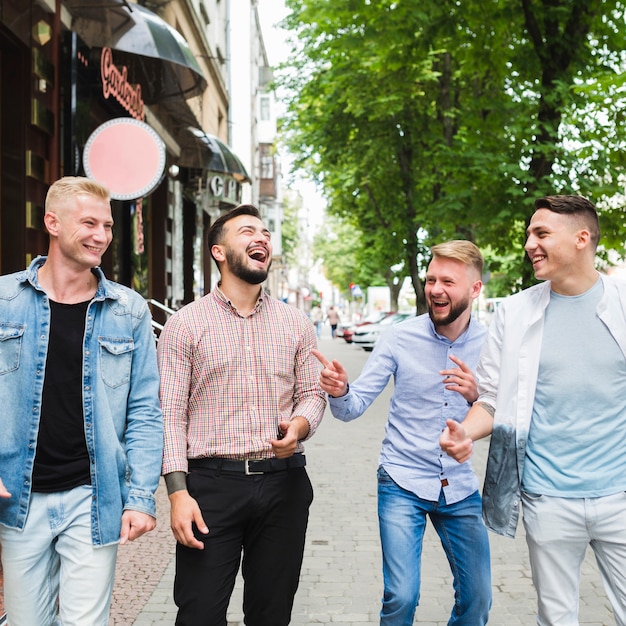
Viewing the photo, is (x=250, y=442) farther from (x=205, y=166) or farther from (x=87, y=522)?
(x=205, y=166)

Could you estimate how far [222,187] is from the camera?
629 inches

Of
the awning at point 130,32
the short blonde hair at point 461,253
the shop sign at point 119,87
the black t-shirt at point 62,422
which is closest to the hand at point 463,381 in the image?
the short blonde hair at point 461,253

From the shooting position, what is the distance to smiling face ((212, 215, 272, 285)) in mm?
3182

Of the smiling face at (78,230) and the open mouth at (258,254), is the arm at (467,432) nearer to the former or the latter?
the open mouth at (258,254)

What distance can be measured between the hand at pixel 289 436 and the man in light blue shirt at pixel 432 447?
269 mm

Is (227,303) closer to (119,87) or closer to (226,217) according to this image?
(226,217)

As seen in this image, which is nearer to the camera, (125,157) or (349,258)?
(125,157)

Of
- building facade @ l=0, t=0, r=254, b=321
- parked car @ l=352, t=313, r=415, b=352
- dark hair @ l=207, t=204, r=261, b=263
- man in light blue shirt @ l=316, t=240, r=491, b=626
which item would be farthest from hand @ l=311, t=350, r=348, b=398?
parked car @ l=352, t=313, r=415, b=352

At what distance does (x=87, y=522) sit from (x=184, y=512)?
32 centimetres

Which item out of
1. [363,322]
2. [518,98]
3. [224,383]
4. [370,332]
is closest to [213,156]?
[518,98]

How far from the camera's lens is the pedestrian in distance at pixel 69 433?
2.78 metres

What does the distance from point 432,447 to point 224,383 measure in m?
0.96

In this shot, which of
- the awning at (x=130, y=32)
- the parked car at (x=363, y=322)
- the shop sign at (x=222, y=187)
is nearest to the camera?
the awning at (x=130, y=32)

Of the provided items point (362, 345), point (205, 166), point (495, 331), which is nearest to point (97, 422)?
point (495, 331)
